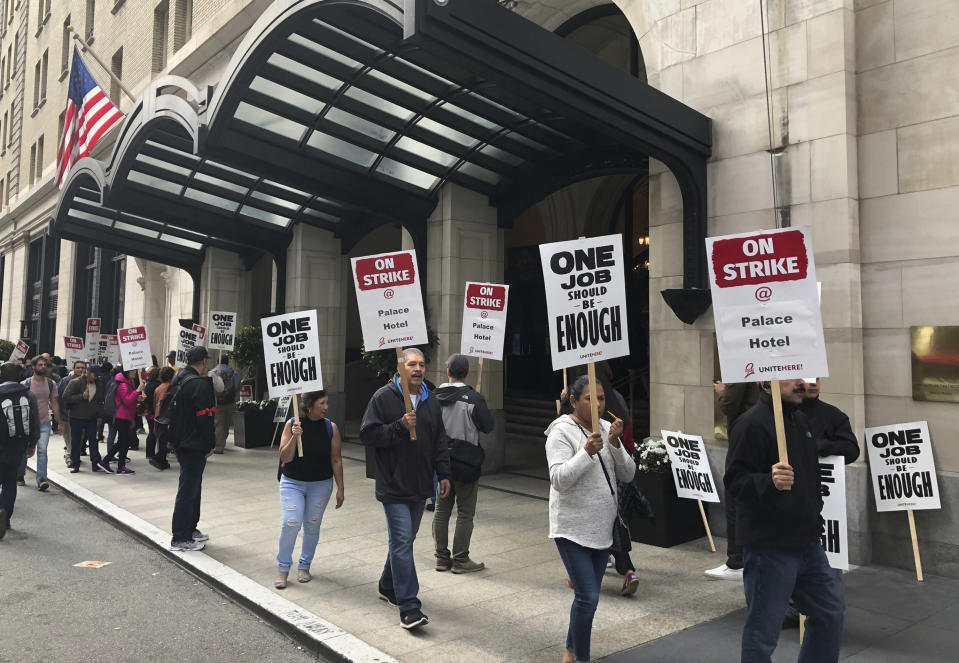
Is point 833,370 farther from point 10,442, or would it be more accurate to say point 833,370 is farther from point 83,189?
point 83,189

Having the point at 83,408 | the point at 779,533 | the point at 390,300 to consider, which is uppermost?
the point at 390,300

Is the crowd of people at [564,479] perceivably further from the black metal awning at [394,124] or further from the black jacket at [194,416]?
the black metal awning at [394,124]

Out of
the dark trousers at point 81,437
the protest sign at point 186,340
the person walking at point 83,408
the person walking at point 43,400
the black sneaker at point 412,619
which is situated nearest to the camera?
the black sneaker at point 412,619

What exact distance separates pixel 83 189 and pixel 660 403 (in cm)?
1418

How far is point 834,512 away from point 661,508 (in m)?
2.37

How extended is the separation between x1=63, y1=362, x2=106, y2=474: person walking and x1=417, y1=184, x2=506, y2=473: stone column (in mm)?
5553

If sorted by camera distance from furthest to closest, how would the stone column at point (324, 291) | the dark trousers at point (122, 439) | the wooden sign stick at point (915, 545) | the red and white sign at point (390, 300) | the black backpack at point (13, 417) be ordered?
the stone column at point (324, 291), the dark trousers at point (122, 439), the black backpack at point (13, 417), the wooden sign stick at point (915, 545), the red and white sign at point (390, 300)

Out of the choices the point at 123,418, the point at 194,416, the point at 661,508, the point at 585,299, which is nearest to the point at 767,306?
the point at 585,299

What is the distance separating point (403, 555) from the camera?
5.15m

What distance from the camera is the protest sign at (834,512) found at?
16.1ft

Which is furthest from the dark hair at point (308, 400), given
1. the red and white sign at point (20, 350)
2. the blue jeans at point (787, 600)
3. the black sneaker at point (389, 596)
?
the red and white sign at point (20, 350)

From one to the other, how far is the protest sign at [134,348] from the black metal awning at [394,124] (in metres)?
3.44

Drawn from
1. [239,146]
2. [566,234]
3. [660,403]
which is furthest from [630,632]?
[566,234]

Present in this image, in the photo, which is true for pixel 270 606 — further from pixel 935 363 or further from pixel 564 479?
pixel 935 363
